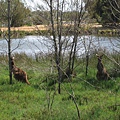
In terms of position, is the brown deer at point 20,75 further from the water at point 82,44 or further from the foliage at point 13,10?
the foliage at point 13,10

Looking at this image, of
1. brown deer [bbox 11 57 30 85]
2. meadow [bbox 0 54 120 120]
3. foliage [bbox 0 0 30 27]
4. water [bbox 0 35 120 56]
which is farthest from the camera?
foliage [bbox 0 0 30 27]

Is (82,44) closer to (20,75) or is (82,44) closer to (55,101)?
(20,75)

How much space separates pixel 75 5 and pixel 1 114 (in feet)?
17.6

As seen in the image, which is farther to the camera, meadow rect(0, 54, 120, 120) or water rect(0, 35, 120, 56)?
water rect(0, 35, 120, 56)

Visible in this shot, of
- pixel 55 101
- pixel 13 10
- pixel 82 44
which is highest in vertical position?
pixel 13 10

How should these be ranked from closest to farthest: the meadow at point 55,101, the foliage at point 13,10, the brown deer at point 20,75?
the meadow at point 55,101
the brown deer at point 20,75
the foliage at point 13,10

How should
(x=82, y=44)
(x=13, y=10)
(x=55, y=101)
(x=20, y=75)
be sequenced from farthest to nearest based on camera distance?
(x=82, y=44), (x=13, y=10), (x=20, y=75), (x=55, y=101)

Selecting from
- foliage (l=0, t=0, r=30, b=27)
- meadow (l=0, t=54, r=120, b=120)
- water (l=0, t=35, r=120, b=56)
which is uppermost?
foliage (l=0, t=0, r=30, b=27)

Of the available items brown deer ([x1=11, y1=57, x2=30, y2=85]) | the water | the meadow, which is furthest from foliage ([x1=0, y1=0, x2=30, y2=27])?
the meadow

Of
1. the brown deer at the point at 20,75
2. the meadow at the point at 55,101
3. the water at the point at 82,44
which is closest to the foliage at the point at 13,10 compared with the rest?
the water at the point at 82,44

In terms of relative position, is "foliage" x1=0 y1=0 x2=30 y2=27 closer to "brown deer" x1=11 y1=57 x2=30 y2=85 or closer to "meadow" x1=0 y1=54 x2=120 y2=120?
"brown deer" x1=11 y1=57 x2=30 y2=85

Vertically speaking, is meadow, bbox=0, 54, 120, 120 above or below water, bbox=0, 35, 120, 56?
below

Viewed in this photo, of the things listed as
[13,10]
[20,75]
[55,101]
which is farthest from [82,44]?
[55,101]

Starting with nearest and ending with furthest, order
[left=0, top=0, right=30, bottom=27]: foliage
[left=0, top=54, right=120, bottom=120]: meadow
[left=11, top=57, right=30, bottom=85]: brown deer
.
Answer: [left=0, top=54, right=120, bottom=120]: meadow → [left=11, top=57, right=30, bottom=85]: brown deer → [left=0, top=0, right=30, bottom=27]: foliage
